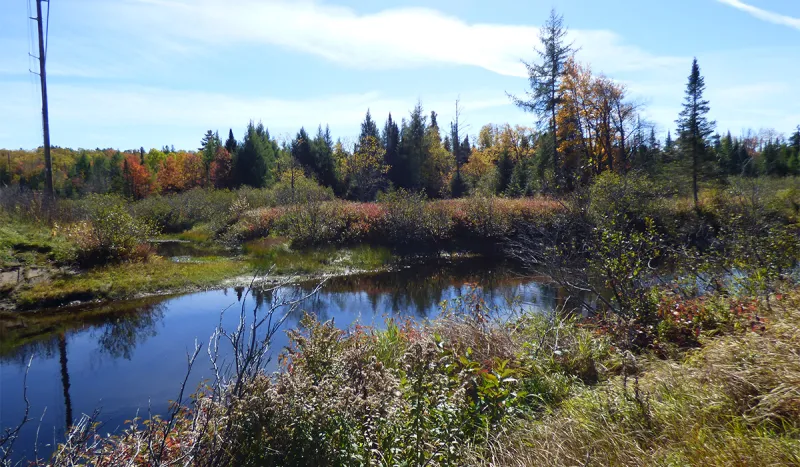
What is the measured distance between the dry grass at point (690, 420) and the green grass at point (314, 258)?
13.6m

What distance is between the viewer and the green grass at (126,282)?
1127 centimetres

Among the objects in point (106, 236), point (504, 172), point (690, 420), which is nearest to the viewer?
point (690, 420)

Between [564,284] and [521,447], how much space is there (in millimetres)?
4441

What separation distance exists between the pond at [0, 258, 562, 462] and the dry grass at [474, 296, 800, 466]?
255 centimetres

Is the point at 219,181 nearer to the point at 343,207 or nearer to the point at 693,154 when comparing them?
the point at 343,207

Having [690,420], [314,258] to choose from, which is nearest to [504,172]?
[314,258]

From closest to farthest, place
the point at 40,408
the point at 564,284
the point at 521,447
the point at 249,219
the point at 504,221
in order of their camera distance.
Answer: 1. the point at 521,447
2. the point at 40,408
3. the point at 564,284
4. the point at 504,221
5. the point at 249,219

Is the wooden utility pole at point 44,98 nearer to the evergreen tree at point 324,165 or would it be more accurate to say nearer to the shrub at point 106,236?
the shrub at point 106,236

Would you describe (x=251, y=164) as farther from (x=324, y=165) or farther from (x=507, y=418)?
(x=507, y=418)

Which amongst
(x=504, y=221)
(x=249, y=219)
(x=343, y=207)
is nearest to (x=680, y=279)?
(x=504, y=221)

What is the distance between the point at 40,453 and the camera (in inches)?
203

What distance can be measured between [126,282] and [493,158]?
43.7 m

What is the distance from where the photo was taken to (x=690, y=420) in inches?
113

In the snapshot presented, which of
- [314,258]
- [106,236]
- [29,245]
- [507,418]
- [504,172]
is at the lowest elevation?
[314,258]
